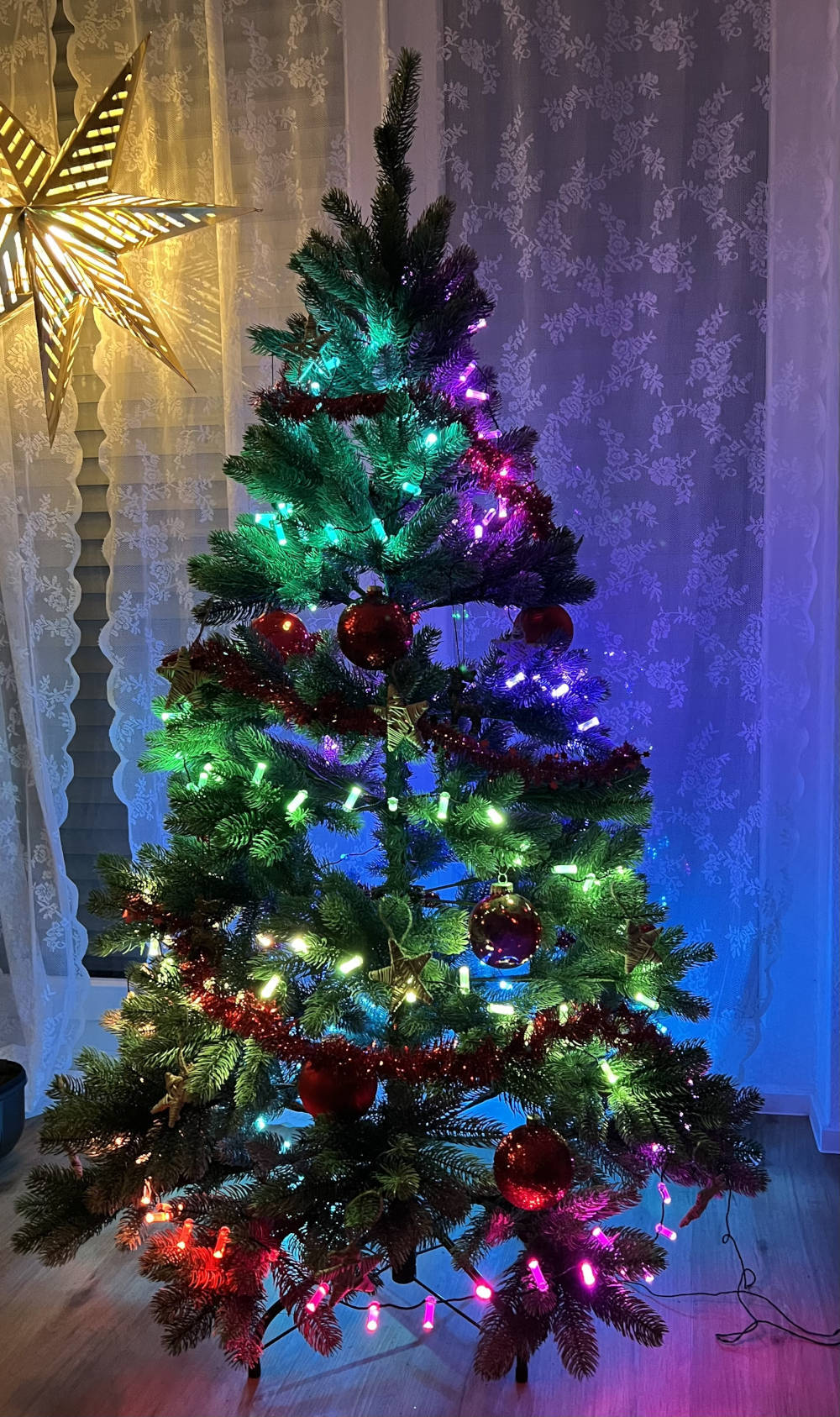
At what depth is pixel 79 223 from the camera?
204 centimetres

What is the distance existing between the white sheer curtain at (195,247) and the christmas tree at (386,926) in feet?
2.09

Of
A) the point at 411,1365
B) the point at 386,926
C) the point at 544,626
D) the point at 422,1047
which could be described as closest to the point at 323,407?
the point at 544,626

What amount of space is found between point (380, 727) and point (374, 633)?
13 cm

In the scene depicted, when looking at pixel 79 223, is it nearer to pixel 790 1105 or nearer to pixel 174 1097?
pixel 174 1097

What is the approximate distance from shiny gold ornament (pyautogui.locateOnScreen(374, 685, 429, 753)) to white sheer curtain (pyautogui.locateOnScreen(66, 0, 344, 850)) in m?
0.91

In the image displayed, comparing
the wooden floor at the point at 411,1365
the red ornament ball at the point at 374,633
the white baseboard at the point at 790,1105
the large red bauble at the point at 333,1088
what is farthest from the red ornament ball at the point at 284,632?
the white baseboard at the point at 790,1105

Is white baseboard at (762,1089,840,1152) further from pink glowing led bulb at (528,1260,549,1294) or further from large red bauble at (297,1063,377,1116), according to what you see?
large red bauble at (297,1063,377,1116)

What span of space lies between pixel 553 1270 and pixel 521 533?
99 centimetres

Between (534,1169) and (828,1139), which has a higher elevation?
(534,1169)

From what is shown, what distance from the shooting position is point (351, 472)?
1.47m

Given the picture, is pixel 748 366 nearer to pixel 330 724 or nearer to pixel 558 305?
pixel 558 305

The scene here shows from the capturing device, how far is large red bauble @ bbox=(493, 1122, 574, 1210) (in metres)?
1.35

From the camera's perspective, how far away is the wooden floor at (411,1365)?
148 cm

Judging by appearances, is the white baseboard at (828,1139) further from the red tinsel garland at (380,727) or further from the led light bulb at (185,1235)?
the led light bulb at (185,1235)
